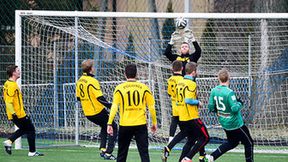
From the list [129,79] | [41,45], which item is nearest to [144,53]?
[41,45]

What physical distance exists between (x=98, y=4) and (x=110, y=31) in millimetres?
9821

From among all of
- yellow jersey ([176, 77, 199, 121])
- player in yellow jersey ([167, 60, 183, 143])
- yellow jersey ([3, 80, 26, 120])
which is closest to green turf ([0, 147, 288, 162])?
player in yellow jersey ([167, 60, 183, 143])

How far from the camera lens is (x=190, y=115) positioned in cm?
1341

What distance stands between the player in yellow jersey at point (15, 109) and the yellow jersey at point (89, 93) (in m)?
1.27

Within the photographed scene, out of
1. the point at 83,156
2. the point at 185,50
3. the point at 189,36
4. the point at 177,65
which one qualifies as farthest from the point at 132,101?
the point at 83,156

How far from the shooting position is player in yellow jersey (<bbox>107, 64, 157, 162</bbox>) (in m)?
11.9

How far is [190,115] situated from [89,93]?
7.80 feet

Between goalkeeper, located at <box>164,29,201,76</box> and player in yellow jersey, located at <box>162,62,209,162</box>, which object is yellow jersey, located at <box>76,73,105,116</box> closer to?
goalkeeper, located at <box>164,29,201,76</box>

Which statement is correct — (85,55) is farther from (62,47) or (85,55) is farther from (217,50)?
(217,50)

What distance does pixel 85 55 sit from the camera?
58.6ft

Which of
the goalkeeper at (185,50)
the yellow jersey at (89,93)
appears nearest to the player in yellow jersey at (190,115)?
the goalkeeper at (185,50)

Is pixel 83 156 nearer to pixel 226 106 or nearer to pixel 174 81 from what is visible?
pixel 174 81

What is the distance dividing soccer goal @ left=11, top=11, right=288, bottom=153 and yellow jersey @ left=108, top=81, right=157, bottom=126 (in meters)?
5.13

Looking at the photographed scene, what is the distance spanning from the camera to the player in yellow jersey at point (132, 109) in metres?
11.9
